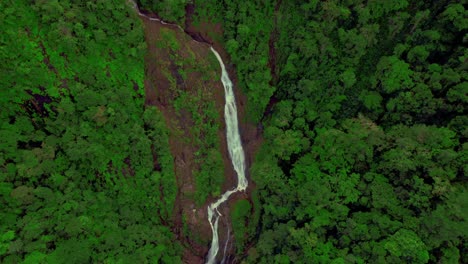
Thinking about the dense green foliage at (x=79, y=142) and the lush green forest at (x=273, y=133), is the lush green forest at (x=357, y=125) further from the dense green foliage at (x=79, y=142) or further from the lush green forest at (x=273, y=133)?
the dense green foliage at (x=79, y=142)

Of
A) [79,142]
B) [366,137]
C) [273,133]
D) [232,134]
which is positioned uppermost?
[366,137]

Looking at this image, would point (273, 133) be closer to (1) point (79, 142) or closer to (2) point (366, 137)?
(2) point (366, 137)

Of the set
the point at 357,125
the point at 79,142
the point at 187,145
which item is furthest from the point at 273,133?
the point at 79,142

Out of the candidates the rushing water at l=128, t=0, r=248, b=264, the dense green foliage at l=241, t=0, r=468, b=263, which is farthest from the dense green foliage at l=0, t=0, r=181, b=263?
the dense green foliage at l=241, t=0, r=468, b=263

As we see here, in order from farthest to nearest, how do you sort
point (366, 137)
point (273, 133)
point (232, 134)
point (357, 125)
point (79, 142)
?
point (232, 134)
point (273, 133)
point (357, 125)
point (366, 137)
point (79, 142)

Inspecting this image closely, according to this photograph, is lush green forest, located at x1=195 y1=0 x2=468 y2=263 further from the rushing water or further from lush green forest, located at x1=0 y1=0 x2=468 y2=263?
the rushing water

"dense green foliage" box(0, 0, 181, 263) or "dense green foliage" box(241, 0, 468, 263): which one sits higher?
"dense green foliage" box(241, 0, 468, 263)
